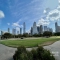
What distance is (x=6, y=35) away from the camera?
86.2 m

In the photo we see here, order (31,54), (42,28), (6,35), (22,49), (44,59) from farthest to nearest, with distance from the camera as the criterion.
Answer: (42,28)
(6,35)
(22,49)
(31,54)
(44,59)

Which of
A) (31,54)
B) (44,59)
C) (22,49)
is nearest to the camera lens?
(44,59)

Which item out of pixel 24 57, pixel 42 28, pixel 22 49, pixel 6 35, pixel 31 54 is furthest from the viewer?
pixel 42 28

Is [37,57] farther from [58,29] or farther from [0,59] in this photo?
[58,29]

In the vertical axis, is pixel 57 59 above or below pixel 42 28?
below

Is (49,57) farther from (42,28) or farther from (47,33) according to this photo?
(42,28)

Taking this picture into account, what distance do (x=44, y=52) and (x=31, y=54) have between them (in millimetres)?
921

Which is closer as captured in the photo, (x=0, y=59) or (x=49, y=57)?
(x=49, y=57)

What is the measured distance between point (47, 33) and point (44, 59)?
262ft

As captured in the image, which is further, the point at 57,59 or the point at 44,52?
the point at 57,59

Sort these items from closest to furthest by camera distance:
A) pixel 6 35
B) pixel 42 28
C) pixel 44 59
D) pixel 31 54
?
pixel 44 59, pixel 31 54, pixel 6 35, pixel 42 28

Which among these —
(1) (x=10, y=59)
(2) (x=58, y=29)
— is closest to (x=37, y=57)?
(1) (x=10, y=59)

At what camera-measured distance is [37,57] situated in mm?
8133

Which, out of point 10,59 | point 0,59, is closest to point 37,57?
point 10,59
